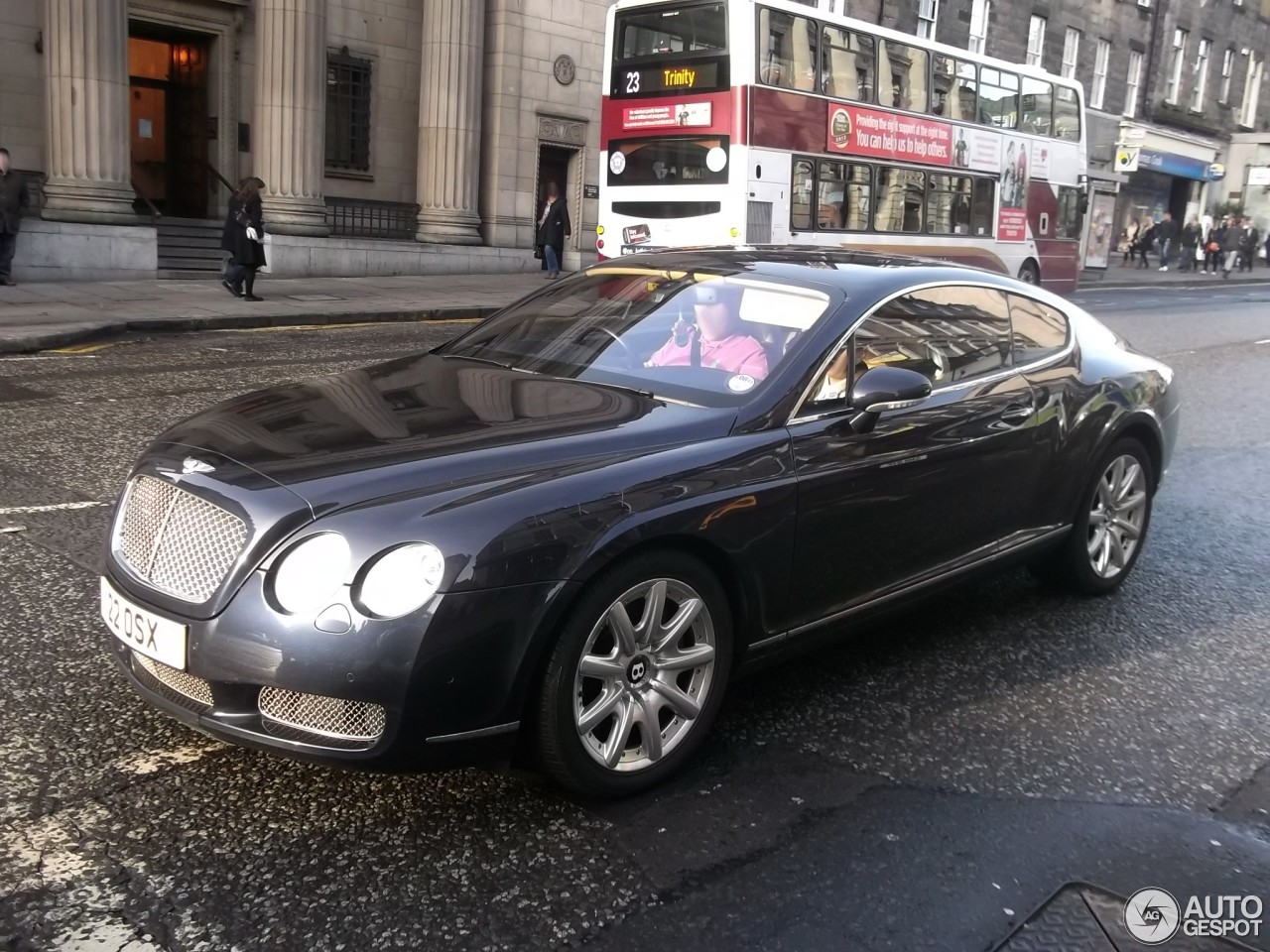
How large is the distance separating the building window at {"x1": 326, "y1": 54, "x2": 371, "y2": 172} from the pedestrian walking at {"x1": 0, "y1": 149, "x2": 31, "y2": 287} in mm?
7027

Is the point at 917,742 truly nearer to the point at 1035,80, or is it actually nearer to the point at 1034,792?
the point at 1034,792

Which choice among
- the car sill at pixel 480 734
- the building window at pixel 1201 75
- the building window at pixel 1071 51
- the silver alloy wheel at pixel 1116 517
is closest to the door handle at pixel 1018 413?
the silver alloy wheel at pixel 1116 517

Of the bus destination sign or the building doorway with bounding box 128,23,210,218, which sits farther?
the building doorway with bounding box 128,23,210,218

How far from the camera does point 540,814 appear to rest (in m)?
3.23

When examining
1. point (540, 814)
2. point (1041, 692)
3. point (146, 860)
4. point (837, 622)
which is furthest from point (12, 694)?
point (1041, 692)

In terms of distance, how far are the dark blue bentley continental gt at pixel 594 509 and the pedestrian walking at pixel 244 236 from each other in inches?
486

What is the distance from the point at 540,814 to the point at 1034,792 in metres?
1.48

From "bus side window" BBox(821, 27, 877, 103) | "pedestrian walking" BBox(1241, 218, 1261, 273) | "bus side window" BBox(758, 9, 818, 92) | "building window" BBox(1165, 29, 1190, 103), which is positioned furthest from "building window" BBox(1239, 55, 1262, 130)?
"bus side window" BBox(758, 9, 818, 92)

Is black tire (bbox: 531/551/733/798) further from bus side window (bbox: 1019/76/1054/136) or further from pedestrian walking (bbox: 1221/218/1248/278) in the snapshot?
pedestrian walking (bbox: 1221/218/1248/278)

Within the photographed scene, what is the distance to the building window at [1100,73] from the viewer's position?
4088 cm

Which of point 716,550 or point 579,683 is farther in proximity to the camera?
point 716,550

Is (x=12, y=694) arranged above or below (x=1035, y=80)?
below

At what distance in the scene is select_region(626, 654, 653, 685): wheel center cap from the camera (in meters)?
3.31

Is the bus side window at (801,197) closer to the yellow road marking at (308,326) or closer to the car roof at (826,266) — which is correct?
the yellow road marking at (308,326)
